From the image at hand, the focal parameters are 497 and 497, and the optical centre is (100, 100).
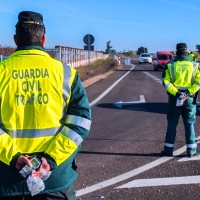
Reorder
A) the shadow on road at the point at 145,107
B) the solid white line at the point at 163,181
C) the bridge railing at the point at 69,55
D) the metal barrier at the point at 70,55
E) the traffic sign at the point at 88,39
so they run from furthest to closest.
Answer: the traffic sign at the point at 88,39
the metal barrier at the point at 70,55
the bridge railing at the point at 69,55
the shadow on road at the point at 145,107
the solid white line at the point at 163,181

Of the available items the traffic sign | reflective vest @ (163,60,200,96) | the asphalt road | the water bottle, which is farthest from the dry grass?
the water bottle

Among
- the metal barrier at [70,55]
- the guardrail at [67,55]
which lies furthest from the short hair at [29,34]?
the metal barrier at [70,55]

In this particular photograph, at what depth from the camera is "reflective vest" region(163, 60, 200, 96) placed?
8.15 m

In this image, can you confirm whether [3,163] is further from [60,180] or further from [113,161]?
[113,161]

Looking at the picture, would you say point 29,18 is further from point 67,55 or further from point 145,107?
point 67,55

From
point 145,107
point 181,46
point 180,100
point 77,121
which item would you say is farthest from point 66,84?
point 145,107

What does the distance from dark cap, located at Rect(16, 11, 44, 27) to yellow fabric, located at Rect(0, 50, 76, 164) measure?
202mm

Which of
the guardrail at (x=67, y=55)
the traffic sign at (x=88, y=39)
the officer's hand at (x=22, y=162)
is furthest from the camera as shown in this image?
the traffic sign at (x=88, y=39)

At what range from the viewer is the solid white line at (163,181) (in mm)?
6434

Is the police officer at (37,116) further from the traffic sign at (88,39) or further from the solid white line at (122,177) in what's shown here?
the traffic sign at (88,39)

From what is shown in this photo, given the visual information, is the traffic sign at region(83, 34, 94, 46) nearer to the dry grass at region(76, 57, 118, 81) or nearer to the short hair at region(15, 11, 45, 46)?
the dry grass at region(76, 57, 118, 81)

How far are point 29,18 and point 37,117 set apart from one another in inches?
25.3

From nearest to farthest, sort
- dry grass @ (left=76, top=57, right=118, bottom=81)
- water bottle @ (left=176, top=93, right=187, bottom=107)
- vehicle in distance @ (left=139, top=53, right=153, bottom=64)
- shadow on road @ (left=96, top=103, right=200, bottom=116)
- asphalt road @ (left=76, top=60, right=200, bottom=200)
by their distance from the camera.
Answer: asphalt road @ (left=76, top=60, right=200, bottom=200)
water bottle @ (left=176, top=93, right=187, bottom=107)
shadow on road @ (left=96, top=103, right=200, bottom=116)
dry grass @ (left=76, top=57, right=118, bottom=81)
vehicle in distance @ (left=139, top=53, right=153, bottom=64)

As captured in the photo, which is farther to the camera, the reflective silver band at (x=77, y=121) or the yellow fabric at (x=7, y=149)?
the reflective silver band at (x=77, y=121)
